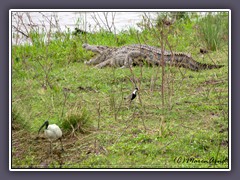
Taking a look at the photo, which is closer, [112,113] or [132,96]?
[112,113]

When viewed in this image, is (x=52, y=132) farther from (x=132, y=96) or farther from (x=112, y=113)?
(x=132, y=96)

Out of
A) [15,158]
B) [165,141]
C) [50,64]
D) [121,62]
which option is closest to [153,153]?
[165,141]

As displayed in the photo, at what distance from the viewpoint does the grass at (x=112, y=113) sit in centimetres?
610

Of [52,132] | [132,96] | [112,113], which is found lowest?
[52,132]

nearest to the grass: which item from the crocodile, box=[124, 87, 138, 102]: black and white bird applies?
box=[124, 87, 138, 102]: black and white bird

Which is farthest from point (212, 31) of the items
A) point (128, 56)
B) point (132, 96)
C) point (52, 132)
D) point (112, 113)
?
point (52, 132)

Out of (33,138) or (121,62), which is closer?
(33,138)

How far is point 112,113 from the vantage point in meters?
6.88

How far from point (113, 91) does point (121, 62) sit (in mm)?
1503

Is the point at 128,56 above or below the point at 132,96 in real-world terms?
above

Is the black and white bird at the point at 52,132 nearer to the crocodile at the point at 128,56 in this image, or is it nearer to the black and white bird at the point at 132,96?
the black and white bird at the point at 132,96

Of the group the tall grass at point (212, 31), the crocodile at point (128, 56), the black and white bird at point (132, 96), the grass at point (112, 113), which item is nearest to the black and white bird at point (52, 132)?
the grass at point (112, 113)

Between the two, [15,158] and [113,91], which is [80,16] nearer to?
[113,91]

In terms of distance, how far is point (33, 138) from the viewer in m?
6.40
